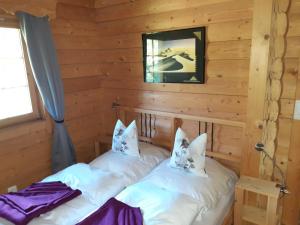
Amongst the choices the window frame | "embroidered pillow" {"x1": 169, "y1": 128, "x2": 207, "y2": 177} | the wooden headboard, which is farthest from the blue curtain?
"embroidered pillow" {"x1": 169, "y1": 128, "x2": 207, "y2": 177}

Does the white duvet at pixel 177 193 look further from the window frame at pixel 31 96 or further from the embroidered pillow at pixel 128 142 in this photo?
the window frame at pixel 31 96

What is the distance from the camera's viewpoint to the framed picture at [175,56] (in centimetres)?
216

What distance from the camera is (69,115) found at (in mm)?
2713

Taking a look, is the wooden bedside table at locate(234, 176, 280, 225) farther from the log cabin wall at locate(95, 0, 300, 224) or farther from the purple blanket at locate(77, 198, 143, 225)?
the purple blanket at locate(77, 198, 143, 225)

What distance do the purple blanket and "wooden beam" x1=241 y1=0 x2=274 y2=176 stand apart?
1.04m

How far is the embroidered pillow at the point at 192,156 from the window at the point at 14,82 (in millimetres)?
1502

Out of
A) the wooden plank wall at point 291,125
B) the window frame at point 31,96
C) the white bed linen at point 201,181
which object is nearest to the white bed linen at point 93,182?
the white bed linen at point 201,181

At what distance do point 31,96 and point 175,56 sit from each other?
1.45 meters

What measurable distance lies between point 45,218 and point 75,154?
3.77ft

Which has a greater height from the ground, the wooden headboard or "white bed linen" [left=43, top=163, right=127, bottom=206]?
the wooden headboard

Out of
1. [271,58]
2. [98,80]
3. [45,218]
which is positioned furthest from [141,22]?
[45,218]

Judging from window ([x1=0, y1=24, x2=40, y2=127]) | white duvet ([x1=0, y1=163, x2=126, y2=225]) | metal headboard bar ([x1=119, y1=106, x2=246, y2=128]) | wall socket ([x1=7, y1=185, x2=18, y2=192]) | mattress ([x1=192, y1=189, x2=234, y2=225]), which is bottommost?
wall socket ([x1=7, y1=185, x2=18, y2=192])

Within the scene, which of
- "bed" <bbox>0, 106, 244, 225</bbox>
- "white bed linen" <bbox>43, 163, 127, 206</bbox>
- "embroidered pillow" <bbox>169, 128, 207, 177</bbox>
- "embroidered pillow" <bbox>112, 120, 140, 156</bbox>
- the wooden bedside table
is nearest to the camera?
"bed" <bbox>0, 106, 244, 225</bbox>

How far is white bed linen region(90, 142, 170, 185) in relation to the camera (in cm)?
216
